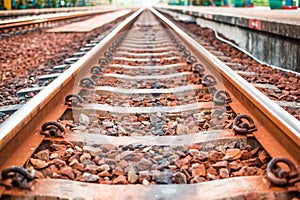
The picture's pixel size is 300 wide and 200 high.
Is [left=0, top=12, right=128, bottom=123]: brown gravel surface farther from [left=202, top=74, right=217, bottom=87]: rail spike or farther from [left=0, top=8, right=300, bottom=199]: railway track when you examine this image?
[left=202, top=74, right=217, bottom=87]: rail spike

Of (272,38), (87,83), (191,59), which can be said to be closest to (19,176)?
(87,83)

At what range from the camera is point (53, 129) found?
2422 mm

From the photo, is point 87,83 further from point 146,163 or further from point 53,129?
point 146,163

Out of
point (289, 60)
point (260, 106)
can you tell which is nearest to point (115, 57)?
point (289, 60)

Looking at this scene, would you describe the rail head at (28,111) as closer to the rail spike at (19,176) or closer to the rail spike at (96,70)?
the rail spike at (19,176)

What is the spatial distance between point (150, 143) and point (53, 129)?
506mm

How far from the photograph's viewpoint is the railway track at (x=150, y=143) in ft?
5.84

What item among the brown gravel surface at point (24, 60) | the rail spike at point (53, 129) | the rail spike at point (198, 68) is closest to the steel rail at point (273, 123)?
the rail spike at point (53, 129)

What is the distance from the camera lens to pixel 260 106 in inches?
101

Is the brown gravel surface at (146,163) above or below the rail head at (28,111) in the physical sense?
below

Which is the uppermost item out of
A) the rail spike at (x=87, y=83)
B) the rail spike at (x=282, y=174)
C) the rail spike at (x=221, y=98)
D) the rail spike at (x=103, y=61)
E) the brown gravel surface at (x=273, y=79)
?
the rail spike at (x=103, y=61)

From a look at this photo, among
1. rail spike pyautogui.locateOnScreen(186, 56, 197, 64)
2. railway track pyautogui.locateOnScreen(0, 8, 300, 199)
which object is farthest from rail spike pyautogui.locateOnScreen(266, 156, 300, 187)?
rail spike pyautogui.locateOnScreen(186, 56, 197, 64)

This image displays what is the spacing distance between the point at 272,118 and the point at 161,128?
696mm

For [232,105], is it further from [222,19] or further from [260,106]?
[222,19]
